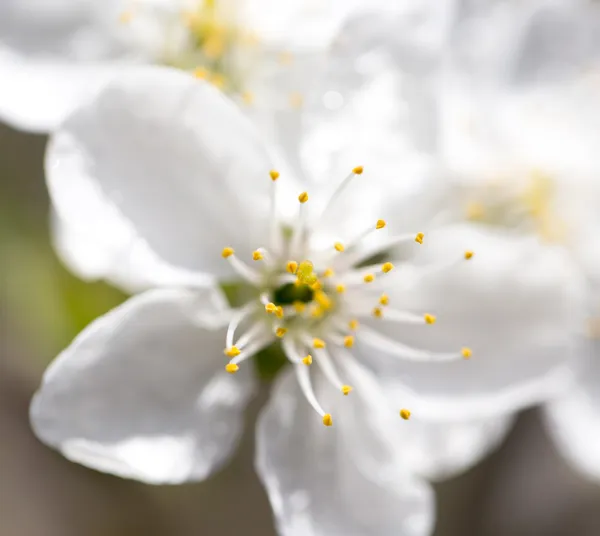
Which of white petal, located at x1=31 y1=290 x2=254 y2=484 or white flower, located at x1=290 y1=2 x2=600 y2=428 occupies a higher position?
white flower, located at x1=290 y1=2 x2=600 y2=428

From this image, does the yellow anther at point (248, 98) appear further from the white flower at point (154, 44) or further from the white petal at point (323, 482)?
the white petal at point (323, 482)

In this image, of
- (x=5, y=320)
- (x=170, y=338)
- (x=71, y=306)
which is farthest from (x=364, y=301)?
(x=5, y=320)

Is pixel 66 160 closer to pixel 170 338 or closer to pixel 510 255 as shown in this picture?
pixel 170 338

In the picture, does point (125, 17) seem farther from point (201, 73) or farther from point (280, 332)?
point (280, 332)

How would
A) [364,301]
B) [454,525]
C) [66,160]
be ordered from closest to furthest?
[66,160] → [364,301] → [454,525]

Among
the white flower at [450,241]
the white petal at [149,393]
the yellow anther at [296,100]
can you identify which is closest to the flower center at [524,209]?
the white flower at [450,241]

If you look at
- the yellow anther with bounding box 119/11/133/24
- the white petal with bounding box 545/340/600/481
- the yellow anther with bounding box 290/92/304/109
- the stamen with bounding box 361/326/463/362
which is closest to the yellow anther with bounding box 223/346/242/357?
the stamen with bounding box 361/326/463/362

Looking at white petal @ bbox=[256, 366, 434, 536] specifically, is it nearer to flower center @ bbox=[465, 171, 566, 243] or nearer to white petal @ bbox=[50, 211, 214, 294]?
white petal @ bbox=[50, 211, 214, 294]
